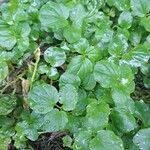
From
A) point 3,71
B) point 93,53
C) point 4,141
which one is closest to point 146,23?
point 93,53

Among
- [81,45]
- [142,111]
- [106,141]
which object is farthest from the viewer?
[81,45]

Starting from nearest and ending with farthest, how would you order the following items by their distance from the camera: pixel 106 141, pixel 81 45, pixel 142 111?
pixel 106 141 < pixel 142 111 < pixel 81 45

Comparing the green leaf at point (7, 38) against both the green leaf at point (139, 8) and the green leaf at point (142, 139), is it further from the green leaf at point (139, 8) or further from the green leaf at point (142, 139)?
the green leaf at point (142, 139)

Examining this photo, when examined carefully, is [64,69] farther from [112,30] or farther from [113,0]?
[113,0]

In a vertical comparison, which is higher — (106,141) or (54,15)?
(54,15)

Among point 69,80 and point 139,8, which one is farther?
point 139,8

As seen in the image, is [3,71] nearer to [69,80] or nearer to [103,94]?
[69,80]

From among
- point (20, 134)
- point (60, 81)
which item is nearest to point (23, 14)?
point (60, 81)

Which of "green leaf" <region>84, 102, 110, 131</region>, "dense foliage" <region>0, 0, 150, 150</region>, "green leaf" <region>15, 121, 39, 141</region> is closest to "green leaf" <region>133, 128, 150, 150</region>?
"dense foliage" <region>0, 0, 150, 150</region>
